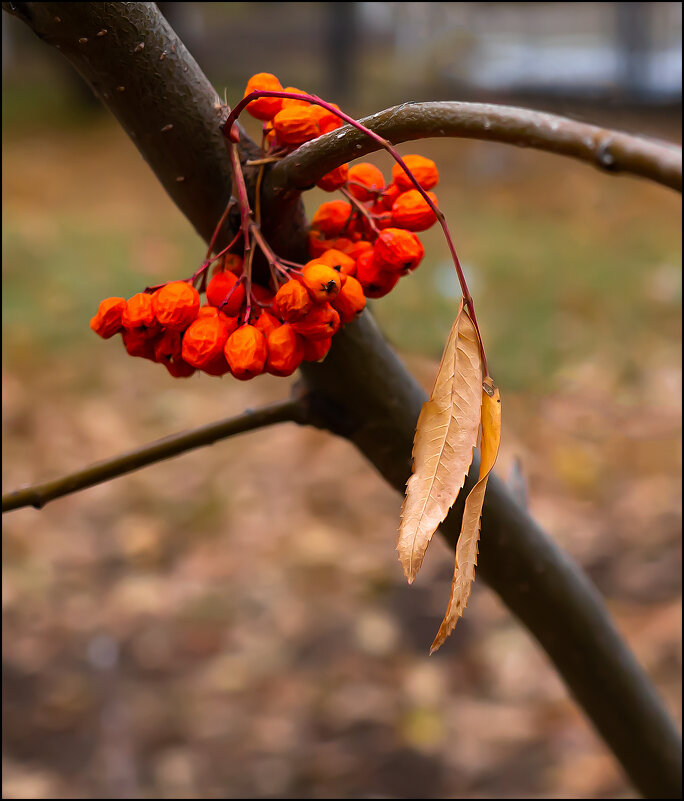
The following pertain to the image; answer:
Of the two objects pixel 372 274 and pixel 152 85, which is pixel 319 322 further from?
pixel 152 85

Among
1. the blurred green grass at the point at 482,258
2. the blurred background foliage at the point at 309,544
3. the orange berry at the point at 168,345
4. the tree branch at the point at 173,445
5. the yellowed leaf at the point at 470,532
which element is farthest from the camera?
the blurred green grass at the point at 482,258

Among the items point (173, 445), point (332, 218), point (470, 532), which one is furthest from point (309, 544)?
point (470, 532)

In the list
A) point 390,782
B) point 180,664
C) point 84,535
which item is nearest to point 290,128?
point 390,782

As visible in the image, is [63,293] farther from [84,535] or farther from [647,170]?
[647,170]

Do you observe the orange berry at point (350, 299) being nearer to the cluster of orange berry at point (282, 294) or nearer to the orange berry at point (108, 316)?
the cluster of orange berry at point (282, 294)

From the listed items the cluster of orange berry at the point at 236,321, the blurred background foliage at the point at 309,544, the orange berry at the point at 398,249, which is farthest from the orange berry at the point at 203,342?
the blurred background foliage at the point at 309,544

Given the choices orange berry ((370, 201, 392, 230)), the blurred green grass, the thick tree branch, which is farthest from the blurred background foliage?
the thick tree branch
